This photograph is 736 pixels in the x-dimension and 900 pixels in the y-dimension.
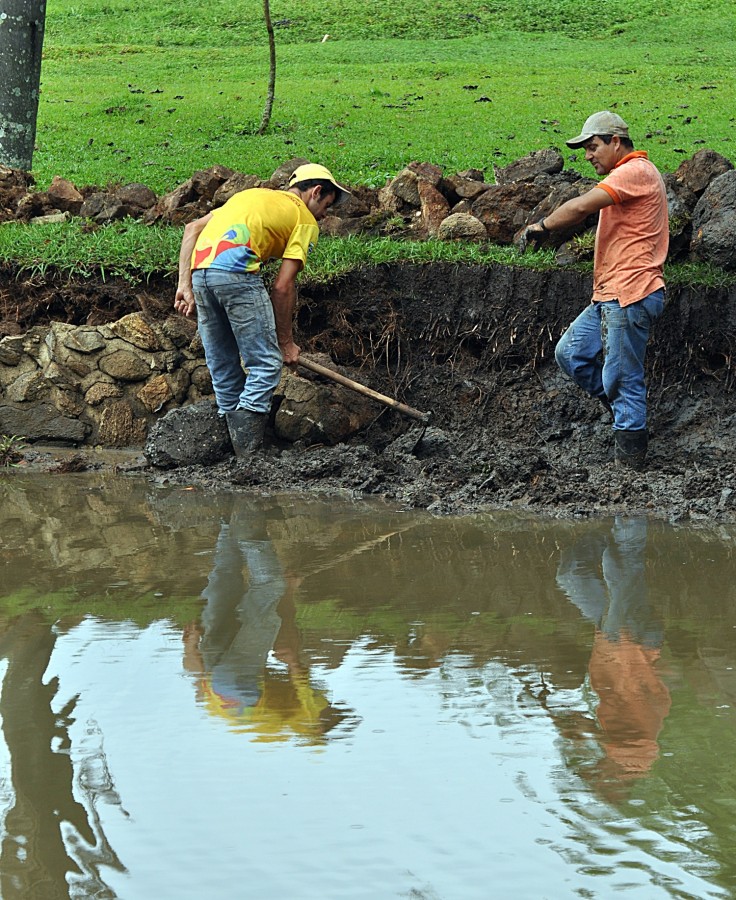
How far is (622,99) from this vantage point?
17781mm

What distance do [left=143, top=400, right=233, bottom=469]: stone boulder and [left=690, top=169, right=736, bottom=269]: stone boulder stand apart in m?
3.53

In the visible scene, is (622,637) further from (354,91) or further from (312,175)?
(354,91)

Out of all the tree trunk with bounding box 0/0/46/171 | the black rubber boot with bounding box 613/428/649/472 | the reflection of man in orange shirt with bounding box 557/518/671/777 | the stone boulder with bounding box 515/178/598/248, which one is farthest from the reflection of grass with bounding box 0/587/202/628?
the tree trunk with bounding box 0/0/46/171

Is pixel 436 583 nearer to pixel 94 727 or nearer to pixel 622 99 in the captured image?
pixel 94 727

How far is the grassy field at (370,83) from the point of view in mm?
14211

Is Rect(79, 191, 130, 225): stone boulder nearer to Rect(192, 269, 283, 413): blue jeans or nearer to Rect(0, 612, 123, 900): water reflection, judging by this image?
Rect(192, 269, 283, 413): blue jeans

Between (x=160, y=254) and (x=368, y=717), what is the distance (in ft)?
19.6

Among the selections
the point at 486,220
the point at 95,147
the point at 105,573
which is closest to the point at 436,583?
the point at 105,573

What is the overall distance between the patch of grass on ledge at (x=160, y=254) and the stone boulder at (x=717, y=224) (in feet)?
0.33

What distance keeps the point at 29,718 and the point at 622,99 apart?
654 inches

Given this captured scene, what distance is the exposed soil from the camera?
21.9 feet


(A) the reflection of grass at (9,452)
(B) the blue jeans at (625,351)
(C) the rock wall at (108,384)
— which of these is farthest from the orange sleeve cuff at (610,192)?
(A) the reflection of grass at (9,452)

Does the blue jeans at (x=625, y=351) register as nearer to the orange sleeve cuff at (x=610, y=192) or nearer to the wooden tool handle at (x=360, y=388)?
the orange sleeve cuff at (x=610, y=192)

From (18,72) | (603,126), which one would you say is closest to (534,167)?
(603,126)
